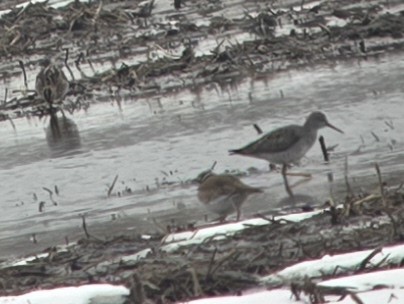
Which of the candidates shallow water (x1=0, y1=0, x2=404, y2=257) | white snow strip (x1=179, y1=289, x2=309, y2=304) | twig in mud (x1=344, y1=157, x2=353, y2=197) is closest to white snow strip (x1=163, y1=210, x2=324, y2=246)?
twig in mud (x1=344, y1=157, x2=353, y2=197)

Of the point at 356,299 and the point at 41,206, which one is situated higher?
the point at 356,299

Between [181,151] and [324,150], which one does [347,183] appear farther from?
[181,151]

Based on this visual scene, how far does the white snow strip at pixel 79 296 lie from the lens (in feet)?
25.7

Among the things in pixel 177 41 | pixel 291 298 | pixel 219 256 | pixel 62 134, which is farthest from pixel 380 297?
pixel 177 41

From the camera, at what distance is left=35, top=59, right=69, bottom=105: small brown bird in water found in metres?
17.0

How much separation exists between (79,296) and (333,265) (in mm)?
1274

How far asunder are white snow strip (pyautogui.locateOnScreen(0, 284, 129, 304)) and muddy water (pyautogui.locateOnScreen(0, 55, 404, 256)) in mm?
2458

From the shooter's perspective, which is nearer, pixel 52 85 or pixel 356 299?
pixel 356 299

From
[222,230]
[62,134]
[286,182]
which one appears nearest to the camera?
[222,230]

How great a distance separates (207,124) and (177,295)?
20.9ft

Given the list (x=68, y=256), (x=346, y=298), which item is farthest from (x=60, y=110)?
(x=346, y=298)

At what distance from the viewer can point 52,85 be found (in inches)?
672

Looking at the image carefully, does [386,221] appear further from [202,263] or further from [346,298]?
[346,298]

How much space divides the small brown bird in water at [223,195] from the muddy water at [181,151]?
121mm
